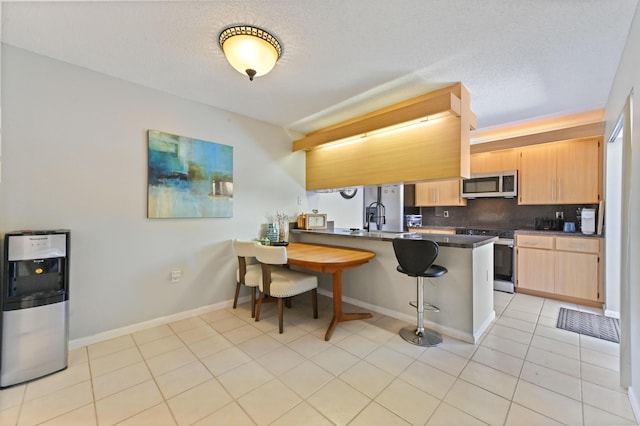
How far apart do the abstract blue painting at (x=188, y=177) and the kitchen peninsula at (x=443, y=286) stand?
1482 millimetres

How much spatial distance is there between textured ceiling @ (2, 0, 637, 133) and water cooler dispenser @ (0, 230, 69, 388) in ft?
4.95

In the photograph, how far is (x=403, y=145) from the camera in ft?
9.98

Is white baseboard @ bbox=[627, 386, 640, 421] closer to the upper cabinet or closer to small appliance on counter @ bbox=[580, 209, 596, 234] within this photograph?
small appliance on counter @ bbox=[580, 209, 596, 234]

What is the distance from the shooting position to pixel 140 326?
2.62 meters

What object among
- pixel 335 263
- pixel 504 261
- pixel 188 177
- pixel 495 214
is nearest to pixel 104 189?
pixel 188 177

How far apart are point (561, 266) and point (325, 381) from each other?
3.62 meters

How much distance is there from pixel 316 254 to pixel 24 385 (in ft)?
8.01

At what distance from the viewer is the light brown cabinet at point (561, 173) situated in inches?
135

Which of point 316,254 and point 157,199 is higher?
point 157,199

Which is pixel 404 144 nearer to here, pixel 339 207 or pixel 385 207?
pixel 339 207

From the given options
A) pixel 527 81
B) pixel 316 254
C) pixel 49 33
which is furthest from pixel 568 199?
pixel 49 33

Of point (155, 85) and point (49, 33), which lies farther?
point (155, 85)

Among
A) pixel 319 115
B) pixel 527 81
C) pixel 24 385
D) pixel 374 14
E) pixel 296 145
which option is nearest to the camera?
pixel 374 14

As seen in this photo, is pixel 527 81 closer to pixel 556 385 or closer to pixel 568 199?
pixel 568 199
